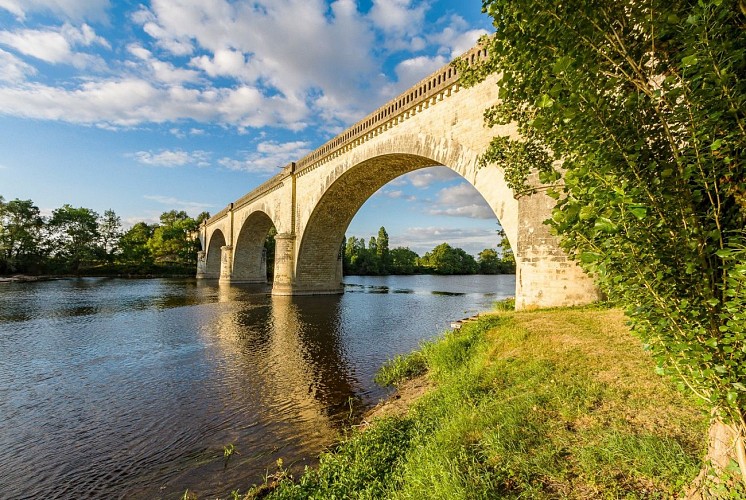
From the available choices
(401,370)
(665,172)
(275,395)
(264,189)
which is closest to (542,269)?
(401,370)

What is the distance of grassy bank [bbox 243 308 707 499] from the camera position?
8.61ft

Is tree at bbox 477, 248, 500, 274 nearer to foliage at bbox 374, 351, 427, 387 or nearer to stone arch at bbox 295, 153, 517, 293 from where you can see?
stone arch at bbox 295, 153, 517, 293

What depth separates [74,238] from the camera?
5794 cm

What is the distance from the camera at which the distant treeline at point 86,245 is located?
1981 inches

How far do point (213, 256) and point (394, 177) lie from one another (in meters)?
43.6

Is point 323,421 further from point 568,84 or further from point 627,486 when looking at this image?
point 568,84

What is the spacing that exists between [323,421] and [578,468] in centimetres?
411

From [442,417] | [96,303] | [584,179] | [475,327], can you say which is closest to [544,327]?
[475,327]

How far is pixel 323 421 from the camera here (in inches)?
231

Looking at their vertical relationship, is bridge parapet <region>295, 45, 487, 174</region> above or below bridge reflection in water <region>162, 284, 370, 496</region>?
above

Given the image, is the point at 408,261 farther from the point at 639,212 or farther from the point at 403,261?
the point at 639,212

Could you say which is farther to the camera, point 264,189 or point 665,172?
point 264,189

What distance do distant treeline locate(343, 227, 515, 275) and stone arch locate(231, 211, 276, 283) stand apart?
82.7 feet

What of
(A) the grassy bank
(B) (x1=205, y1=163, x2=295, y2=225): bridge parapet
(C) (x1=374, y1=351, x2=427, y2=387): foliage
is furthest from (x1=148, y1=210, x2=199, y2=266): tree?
(A) the grassy bank
